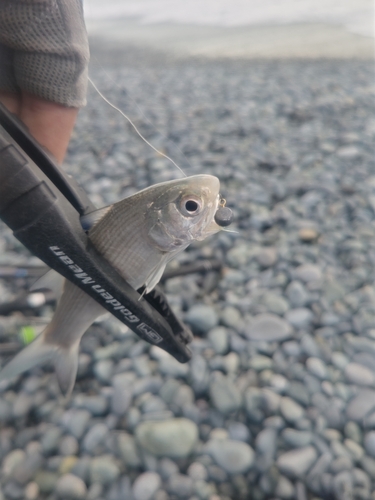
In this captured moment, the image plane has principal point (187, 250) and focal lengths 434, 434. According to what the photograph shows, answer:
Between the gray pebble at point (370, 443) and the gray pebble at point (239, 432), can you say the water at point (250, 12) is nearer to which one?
the gray pebble at point (370, 443)

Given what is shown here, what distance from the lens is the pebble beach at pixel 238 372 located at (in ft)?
5.44

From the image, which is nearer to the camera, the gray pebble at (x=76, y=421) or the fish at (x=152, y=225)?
the fish at (x=152, y=225)

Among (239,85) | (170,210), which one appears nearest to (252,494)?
(170,210)

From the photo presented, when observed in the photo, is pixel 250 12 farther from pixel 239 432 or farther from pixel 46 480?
pixel 46 480

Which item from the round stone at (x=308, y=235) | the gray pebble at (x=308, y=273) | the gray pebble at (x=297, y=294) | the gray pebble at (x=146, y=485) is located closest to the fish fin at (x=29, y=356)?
the gray pebble at (x=146, y=485)

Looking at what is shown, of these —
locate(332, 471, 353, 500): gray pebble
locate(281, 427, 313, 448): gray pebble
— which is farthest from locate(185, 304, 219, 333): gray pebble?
locate(332, 471, 353, 500): gray pebble

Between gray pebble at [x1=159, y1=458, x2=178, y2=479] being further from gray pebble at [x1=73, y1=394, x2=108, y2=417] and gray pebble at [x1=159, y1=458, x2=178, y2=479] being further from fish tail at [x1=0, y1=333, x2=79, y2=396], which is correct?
fish tail at [x1=0, y1=333, x2=79, y2=396]

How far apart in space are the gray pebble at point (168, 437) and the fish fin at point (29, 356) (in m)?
0.56

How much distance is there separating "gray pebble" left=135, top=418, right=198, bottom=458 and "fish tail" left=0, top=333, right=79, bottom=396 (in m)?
0.45

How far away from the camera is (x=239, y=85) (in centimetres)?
633

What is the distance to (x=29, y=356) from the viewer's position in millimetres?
1453

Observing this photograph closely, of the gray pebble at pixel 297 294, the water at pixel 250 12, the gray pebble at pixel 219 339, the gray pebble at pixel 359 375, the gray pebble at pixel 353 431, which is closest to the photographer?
the gray pebble at pixel 353 431

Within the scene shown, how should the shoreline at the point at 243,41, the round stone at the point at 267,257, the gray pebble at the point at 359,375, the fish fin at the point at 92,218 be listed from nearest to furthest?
the fish fin at the point at 92,218
the gray pebble at the point at 359,375
the round stone at the point at 267,257
the shoreline at the point at 243,41

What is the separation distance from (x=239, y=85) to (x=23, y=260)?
4.66m
